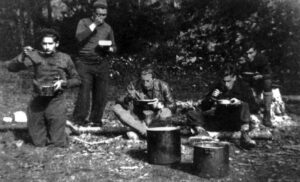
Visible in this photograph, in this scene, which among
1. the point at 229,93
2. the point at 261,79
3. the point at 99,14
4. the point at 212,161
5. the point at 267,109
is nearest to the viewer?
the point at 212,161

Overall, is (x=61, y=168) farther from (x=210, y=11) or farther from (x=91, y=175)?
(x=210, y=11)

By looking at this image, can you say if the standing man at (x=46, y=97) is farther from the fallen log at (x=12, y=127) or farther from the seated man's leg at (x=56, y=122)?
the fallen log at (x=12, y=127)

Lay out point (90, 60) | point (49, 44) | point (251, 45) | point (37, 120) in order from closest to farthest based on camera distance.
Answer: point (49, 44) < point (37, 120) < point (90, 60) < point (251, 45)

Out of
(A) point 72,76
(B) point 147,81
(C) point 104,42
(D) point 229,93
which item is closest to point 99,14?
(C) point 104,42

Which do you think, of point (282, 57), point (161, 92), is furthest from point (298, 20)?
point (161, 92)

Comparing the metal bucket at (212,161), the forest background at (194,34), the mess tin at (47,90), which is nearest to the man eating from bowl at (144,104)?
the mess tin at (47,90)

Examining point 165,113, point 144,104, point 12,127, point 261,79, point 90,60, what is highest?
point 90,60

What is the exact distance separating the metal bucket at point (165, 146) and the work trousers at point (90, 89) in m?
2.65

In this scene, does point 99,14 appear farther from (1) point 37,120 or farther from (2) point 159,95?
(1) point 37,120

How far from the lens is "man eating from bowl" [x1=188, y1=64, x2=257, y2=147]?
7242mm

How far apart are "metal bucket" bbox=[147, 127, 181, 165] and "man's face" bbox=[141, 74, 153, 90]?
162 cm

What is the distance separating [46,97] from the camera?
699cm

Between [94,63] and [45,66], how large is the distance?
4.76 feet

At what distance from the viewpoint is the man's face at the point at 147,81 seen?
7.38m
